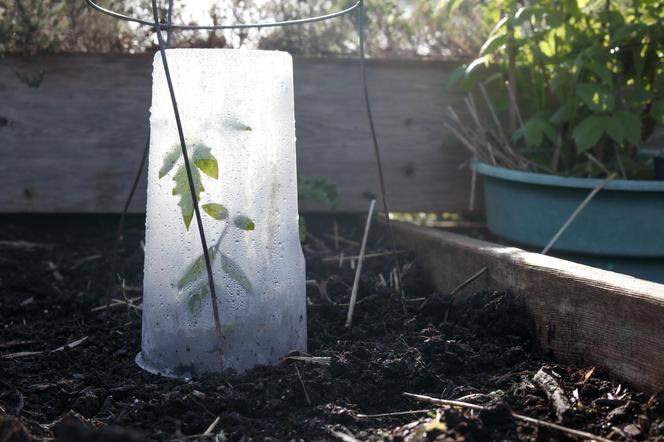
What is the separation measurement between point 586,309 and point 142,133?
1941mm

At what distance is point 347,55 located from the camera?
3.21 m

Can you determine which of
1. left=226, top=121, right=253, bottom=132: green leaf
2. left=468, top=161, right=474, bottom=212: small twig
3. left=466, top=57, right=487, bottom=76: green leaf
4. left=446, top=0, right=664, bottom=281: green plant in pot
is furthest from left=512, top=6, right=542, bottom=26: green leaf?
left=226, top=121, right=253, bottom=132: green leaf

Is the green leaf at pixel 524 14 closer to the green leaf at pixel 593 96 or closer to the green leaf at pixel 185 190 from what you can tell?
the green leaf at pixel 593 96

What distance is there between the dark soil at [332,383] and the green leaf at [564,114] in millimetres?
755

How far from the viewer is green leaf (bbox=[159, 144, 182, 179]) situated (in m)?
1.69

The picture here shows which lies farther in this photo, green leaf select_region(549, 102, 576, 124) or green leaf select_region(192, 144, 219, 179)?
green leaf select_region(549, 102, 576, 124)

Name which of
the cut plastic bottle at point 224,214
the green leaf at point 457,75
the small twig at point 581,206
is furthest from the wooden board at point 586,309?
the green leaf at point 457,75

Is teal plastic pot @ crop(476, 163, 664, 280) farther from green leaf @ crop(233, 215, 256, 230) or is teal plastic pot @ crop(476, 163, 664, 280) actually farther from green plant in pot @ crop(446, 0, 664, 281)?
green leaf @ crop(233, 215, 256, 230)

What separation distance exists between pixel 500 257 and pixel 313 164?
126 cm

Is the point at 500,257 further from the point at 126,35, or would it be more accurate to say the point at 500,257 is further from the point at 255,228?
the point at 126,35

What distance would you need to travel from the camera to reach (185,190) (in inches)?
65.7

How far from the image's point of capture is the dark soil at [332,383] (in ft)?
4.63

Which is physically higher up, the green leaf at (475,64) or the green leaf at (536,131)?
the green leaf at (475,64)

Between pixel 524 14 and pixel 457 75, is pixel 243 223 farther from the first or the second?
pixel 457 75
